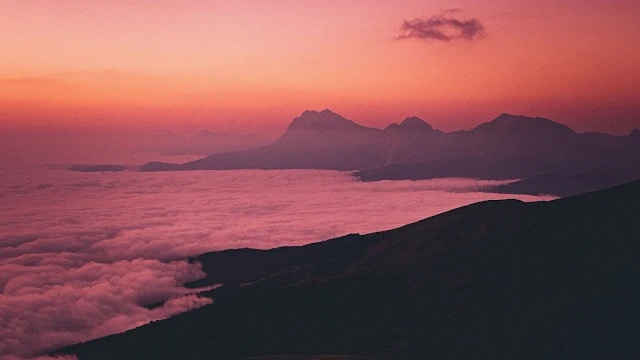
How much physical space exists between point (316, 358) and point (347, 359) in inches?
433

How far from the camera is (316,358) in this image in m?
199

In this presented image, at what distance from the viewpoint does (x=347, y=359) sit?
638 feet
